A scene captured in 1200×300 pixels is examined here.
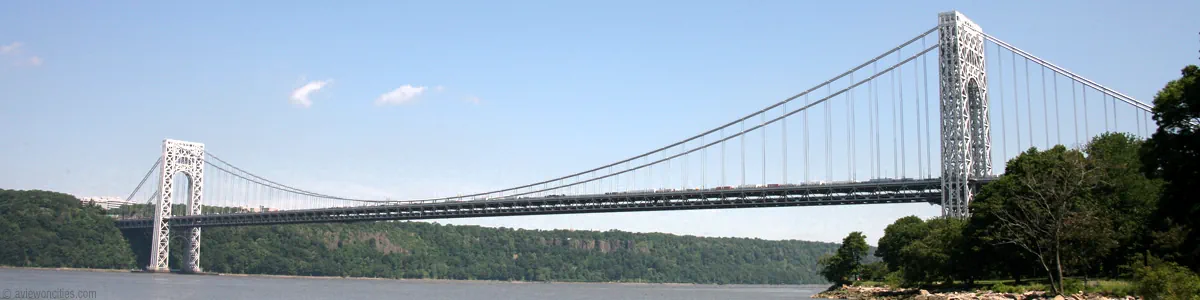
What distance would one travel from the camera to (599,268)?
182875 mm

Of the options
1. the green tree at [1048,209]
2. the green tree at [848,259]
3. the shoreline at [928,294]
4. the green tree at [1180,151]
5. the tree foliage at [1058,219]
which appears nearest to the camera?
the green tree at [1180,151]

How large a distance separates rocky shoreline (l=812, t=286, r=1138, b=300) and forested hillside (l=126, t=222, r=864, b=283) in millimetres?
82005

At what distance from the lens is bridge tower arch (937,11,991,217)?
62.5m

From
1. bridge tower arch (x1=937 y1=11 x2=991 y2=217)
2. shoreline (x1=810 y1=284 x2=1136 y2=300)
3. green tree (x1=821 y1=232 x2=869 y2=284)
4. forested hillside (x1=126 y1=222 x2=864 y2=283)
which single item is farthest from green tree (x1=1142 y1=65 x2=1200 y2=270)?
forested hillside (x1=126 y1=222 x2=864 y2=283)

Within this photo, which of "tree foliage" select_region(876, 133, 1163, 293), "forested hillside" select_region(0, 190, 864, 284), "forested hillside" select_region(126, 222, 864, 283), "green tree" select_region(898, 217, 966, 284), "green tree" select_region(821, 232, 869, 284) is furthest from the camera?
"forested hillside" select_region(126, 222, 864, 283)

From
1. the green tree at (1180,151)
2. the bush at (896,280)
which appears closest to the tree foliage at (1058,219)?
the bush at (896,280)

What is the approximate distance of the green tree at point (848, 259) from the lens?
249 ft

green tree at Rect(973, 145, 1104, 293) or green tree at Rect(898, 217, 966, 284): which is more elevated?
green tree at Rect(973, 145, 1104, 293)

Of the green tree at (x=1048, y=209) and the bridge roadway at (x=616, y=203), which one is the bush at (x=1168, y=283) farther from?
the bridge roadway at (x=616, y=203)

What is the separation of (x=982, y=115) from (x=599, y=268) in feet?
405

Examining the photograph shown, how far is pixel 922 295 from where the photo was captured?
51656 millimetres

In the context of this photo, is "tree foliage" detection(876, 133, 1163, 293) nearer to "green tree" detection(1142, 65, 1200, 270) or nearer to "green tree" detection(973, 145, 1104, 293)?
"green tree" detection(973, 145, 1104, 293)

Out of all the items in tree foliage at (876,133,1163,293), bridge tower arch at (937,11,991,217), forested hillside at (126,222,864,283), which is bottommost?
forested hillside at (126,222,864,283)

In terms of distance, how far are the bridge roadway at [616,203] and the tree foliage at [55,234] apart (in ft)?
32.4
